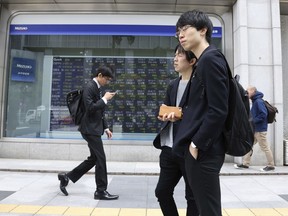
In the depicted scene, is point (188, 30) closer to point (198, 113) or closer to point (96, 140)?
point (198, 113)

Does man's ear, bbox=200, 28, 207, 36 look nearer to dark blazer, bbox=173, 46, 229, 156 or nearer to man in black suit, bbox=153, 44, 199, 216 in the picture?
dark blazer, bbox=173, 46, 229, 156

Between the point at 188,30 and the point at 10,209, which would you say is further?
the point at 10,209

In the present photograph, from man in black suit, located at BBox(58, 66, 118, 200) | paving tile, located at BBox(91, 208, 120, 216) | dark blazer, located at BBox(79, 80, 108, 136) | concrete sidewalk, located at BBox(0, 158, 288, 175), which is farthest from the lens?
concrete sidewalk, located at BBox(0, 158, 288, 175)

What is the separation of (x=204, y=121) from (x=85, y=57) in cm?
759

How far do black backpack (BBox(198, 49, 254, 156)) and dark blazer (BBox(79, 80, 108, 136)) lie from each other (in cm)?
268

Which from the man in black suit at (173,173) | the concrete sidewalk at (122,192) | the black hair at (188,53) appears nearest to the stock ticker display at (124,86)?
the concrete sidewalk at (122,192)

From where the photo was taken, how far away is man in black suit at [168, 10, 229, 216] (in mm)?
2008

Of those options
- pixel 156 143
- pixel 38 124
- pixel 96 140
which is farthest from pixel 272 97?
pixel 38 124

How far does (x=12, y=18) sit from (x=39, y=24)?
2.66 ft

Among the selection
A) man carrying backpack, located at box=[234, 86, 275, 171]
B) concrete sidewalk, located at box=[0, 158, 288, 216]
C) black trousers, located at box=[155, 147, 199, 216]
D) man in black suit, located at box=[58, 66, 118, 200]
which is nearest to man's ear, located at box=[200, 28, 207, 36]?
black trousers, located at box=[155, 147, 199, 216]

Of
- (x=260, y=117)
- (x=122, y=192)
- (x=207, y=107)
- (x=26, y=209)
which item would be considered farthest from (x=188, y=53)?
(x=260, y=117)

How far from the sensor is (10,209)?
4172mm

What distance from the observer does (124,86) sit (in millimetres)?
9086

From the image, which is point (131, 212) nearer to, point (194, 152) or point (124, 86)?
point (194, 152)
